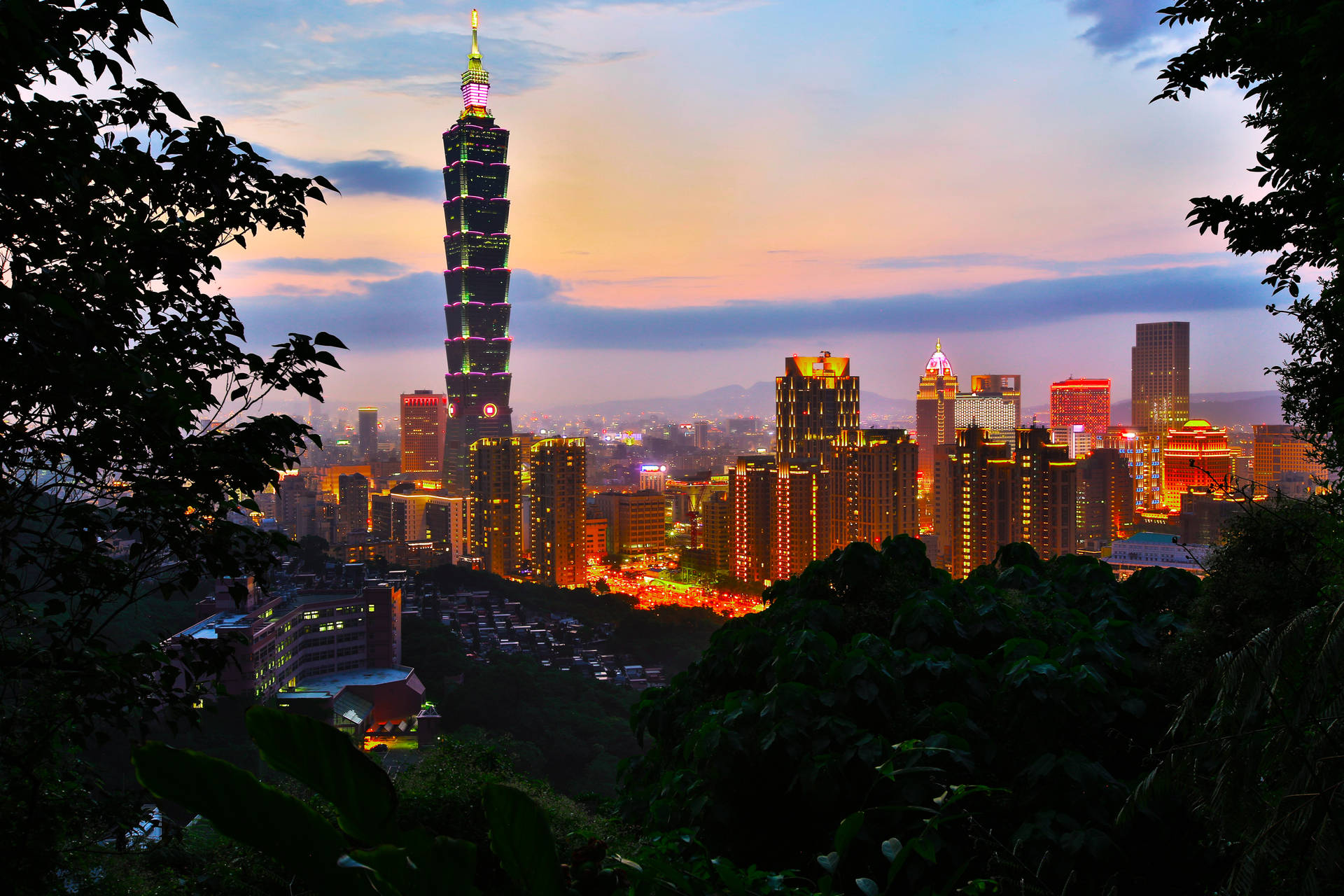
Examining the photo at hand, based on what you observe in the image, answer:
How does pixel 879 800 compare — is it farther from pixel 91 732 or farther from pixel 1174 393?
pixel 1174 393

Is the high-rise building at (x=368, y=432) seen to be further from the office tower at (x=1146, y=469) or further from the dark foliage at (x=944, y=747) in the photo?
the dark foliage at (x=944, y=747)

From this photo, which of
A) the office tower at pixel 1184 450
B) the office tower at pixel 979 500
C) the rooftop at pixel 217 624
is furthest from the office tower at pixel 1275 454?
the rooftop at pixel 217 624

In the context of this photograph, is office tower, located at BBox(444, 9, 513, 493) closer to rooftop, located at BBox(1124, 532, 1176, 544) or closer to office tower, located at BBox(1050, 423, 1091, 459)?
office tower, located at BBox(1050, 423, 1091, 459)

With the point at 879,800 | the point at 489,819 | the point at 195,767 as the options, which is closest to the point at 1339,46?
the point at 879,800

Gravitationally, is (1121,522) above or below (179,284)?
below

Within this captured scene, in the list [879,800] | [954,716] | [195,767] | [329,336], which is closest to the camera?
[195,767]

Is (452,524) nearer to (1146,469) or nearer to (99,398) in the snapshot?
(1146,469)
